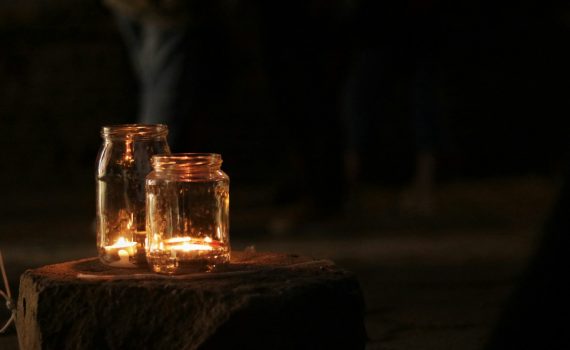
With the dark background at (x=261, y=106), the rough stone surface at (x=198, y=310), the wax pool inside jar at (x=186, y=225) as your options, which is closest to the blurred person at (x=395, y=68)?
A: the dark background at (x=261, y=106)

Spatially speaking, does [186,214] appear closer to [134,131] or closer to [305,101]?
[134,131]

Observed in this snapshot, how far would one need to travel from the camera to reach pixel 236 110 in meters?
7.36

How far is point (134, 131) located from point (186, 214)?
25cm

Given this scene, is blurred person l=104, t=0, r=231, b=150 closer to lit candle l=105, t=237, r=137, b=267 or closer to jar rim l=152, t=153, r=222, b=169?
lit candle l=105, t=237, r=137, b=267

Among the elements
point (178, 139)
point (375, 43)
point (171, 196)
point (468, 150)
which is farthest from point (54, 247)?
point (468, 150)

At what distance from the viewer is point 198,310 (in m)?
2.15

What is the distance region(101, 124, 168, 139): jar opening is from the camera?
8.21ft

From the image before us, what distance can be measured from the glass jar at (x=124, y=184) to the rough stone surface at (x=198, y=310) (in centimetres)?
18

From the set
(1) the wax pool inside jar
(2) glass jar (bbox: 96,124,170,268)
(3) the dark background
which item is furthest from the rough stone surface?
(3) the dark background

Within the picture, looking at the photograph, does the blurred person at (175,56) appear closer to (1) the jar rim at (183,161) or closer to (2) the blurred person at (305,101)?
(2) the blurred person at (305,101)

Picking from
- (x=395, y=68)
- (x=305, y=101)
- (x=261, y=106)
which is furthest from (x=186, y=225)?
(x=261, y=106)

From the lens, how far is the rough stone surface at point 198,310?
83.9 inches

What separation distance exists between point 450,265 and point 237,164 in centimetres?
317

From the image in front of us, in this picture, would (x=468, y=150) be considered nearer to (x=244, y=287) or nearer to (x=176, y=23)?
(x=176, y=23)
